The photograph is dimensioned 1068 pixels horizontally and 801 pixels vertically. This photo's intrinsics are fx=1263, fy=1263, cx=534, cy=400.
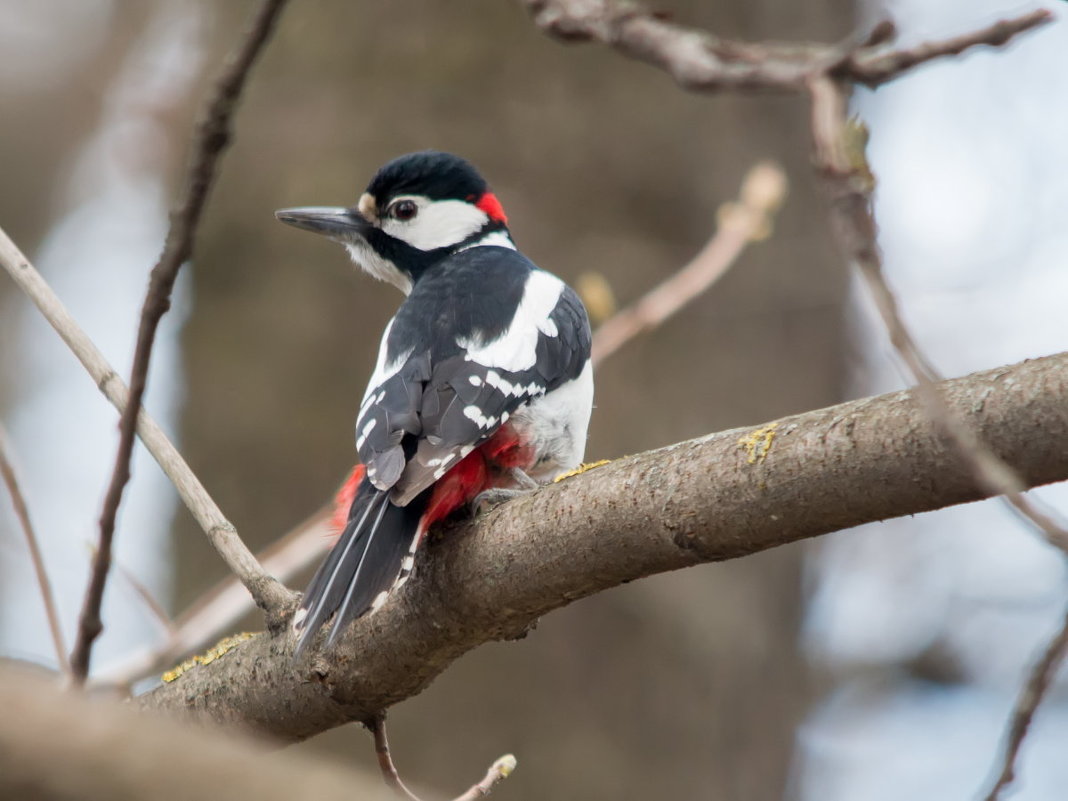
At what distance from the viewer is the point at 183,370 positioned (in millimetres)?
4914

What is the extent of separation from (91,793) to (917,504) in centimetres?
119

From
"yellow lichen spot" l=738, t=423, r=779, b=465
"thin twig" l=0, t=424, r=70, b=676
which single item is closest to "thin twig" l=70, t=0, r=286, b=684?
"thin twig" l=0, t=424, r=70, b=676

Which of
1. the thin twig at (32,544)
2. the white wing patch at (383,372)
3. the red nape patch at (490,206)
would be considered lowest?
the red nape patch at (490,206)

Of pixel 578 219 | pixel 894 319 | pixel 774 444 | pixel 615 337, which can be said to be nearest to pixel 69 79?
pixel 578 219

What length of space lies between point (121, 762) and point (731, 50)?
94 cm

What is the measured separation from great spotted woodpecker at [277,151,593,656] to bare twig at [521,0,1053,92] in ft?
3.44

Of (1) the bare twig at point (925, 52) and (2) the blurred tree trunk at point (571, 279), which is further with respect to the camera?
(2) the blurred tree trunk at point (571, 279)

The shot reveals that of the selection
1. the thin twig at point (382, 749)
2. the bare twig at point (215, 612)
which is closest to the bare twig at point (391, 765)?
the thin twig at point (382, 749)

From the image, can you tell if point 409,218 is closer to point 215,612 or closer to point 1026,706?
point 215,612

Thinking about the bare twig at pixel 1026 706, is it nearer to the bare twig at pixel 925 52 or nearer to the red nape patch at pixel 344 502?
the bare twig at pixel 925 52

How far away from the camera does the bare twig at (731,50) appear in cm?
119

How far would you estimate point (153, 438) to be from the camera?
6.95ft

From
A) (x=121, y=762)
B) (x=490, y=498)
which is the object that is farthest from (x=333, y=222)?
(x=121, y=762)

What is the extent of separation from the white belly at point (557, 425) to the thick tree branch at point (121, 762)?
202 cm
